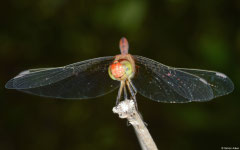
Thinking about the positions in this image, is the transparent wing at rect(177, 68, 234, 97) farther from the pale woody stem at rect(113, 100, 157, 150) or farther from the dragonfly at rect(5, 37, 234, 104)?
the pale woody stem at rect(113, 100, 157, 150)

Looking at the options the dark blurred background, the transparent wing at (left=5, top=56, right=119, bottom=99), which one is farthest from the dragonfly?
the dark blurred background

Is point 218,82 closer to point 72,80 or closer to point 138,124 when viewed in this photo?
point 138,124

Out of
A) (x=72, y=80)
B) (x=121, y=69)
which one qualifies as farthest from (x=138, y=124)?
(x=72, y=80)

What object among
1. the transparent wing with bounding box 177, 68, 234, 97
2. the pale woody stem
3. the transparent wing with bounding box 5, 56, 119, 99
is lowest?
the pale woody stem

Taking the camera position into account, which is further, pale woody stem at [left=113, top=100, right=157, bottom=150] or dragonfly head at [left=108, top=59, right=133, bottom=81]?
dragonfly head at [left=108, top=59, right=133, bottom=81]

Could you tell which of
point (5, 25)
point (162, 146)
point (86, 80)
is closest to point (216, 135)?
point (162, 146)

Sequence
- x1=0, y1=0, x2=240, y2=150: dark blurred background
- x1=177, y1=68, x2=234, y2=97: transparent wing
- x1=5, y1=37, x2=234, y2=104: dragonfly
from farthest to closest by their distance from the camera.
Answer: x1=0, y1=0, x2=240, y2=150: dark blurred background < x1=5, y1=37, x2=234, y2=104: dragonfly < x1=177, y1=68, x2=234, y2=97: transparent wing

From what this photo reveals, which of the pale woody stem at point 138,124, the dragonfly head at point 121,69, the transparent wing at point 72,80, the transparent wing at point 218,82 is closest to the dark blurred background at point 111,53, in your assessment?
the transparent wing at point 72,80
